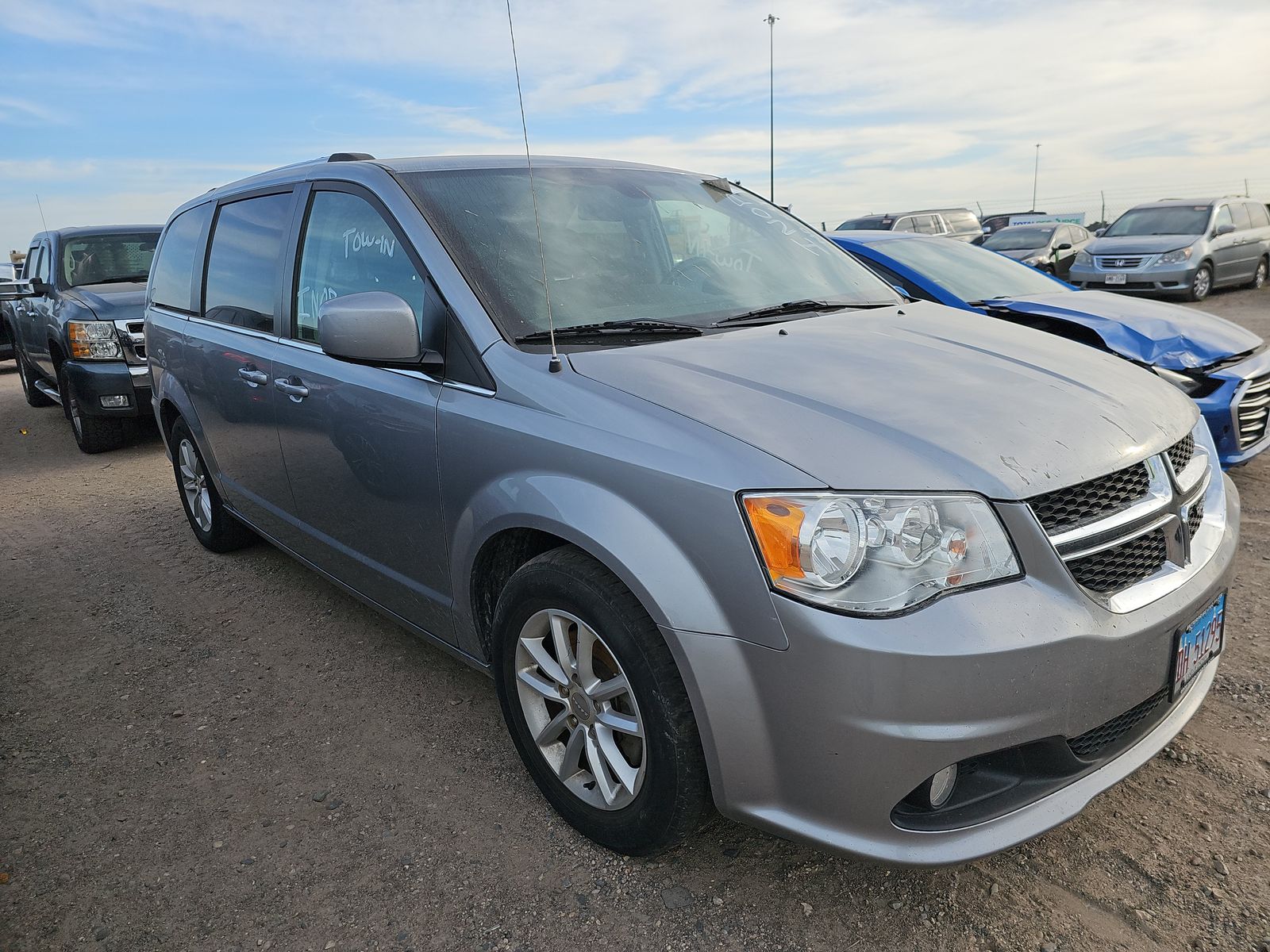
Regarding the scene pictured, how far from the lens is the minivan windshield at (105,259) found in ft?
26.9

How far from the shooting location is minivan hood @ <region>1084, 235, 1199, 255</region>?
13812 mm

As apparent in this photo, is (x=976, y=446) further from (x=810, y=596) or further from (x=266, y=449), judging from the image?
(x=266, y=449)

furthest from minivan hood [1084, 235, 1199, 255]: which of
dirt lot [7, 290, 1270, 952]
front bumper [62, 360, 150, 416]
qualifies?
front bumper [62, 360, 150, 416]

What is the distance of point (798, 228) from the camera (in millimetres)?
3576

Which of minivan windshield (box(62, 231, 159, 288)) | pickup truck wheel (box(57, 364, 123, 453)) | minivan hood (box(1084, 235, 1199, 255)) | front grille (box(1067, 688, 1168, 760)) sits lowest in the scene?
pickup truck wheel (box(57, 364, 123, 453))

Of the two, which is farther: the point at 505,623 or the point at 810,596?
the point at 505,623

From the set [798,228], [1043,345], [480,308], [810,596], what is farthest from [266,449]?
[1043,345]

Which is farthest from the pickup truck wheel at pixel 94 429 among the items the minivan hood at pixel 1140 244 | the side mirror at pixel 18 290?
the minivan hood at pixel 1140 244

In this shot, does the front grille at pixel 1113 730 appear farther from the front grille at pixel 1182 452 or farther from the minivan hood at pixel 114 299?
the minivan hood at pixel 114 299

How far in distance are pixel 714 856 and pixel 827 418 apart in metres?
1.13

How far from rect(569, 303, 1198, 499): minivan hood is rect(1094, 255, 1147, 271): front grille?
513 inches

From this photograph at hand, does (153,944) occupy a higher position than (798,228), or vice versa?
(798,228)

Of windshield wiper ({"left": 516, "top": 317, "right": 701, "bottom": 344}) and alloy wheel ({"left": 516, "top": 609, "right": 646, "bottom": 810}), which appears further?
windshield wiper ({"left": 516, "top": 317, "right": 701, "bottom": 344})

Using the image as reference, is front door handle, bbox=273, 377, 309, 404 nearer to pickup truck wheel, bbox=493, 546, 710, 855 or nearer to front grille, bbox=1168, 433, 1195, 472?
pickup truck wheel, bbox=493, 546, 710, 855
